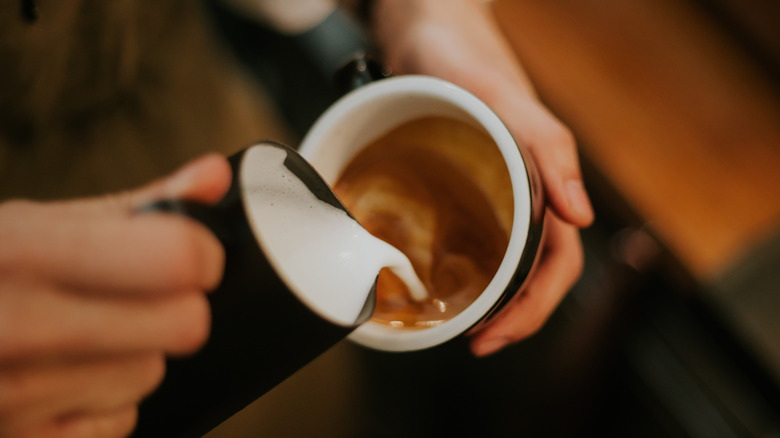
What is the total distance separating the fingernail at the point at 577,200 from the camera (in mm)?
473

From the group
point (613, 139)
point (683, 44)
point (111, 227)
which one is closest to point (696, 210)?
point (613, 139)

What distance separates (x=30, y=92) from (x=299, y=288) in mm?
461

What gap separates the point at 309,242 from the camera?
316mm

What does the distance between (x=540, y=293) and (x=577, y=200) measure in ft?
0.29

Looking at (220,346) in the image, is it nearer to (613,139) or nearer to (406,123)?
(406,123)

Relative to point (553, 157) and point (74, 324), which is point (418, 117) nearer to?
point (553, 157)

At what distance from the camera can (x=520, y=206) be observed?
1.30 ft

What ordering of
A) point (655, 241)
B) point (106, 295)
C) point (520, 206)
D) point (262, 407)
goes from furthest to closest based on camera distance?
point (655, 241) → point (262, 407) → point (520, 206) → point (106, 295)

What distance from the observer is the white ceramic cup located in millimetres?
386

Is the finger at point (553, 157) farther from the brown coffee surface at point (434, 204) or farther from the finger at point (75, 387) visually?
the finger at point (75, 387)

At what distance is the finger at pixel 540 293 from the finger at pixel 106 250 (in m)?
0.29

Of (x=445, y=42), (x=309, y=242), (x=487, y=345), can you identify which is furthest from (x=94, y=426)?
(x=445, y=42)

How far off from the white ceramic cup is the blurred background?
314 millimetres

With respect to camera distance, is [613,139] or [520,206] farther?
[613,139]
